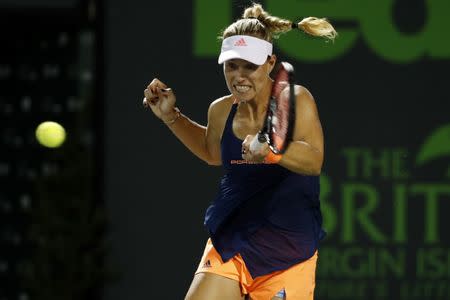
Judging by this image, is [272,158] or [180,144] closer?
[272,158]

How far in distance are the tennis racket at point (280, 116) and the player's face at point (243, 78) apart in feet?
0.49

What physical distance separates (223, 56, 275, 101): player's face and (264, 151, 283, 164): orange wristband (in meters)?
0.41

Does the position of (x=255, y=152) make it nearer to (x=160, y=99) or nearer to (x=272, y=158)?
(x=272, y=158)

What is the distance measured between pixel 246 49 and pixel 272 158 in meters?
0.52

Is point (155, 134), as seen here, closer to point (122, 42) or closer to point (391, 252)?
point (122, 42)

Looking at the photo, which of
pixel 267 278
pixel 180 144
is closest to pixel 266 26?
pixel 267 278

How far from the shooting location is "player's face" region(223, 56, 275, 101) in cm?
452

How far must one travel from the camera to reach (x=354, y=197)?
7.32 metres

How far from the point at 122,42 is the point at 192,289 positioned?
3.19m

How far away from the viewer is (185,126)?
16.5 ft

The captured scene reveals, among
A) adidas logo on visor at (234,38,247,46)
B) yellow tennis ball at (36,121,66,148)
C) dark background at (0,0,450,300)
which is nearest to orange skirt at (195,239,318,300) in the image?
adidas logo on visor at (234,38,247,46)

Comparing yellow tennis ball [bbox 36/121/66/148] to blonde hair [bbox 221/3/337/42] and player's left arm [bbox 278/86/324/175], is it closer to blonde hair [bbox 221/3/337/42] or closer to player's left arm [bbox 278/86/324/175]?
blonde hair [bbox 221/3/337/42]

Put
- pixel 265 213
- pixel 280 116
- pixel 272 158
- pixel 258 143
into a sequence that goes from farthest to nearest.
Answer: pixel 265 213 → pixel 280 116 → pixel 272 158 → pixel 258 143

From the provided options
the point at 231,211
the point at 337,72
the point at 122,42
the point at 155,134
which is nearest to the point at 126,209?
the point at 155,134
